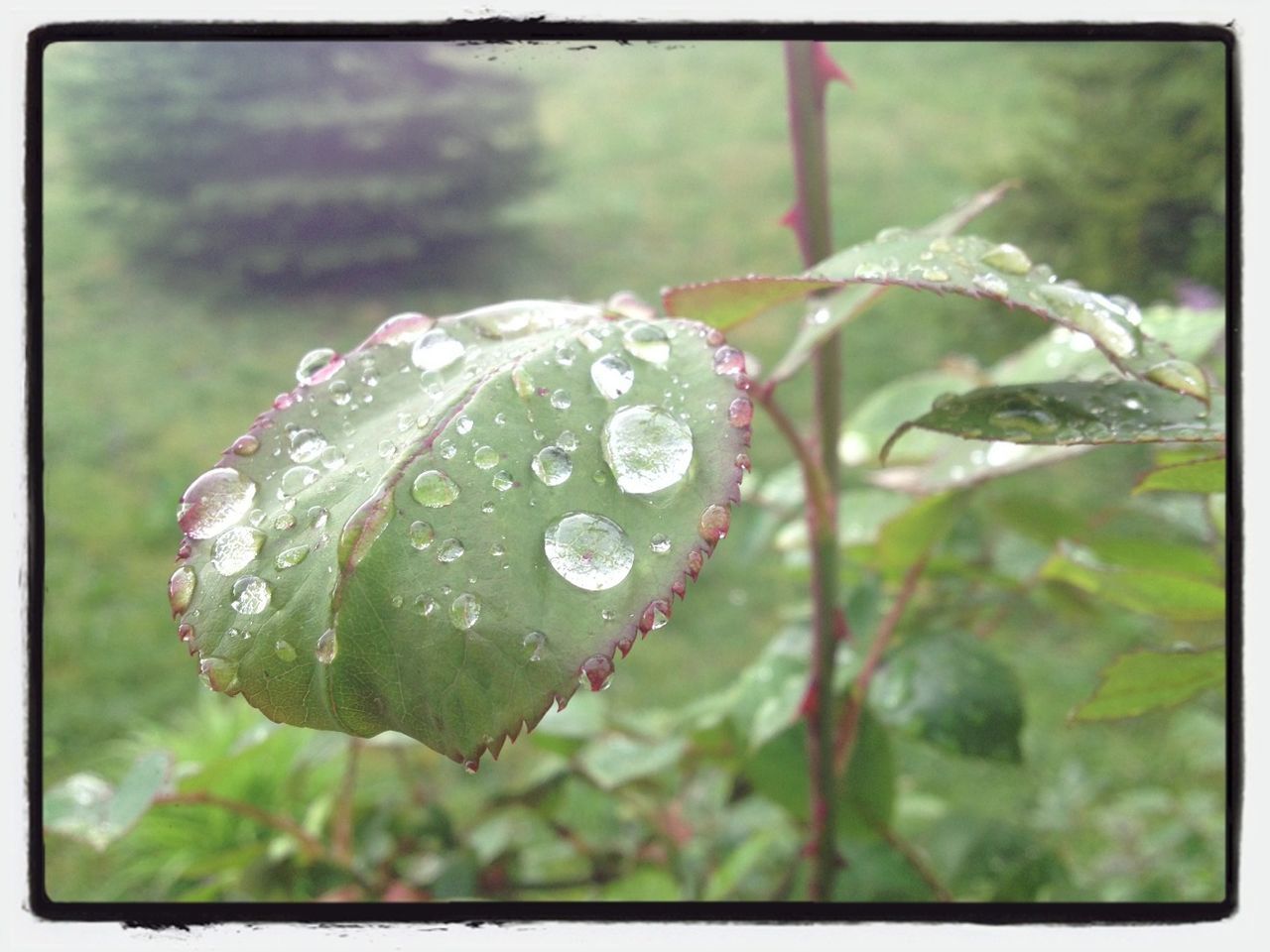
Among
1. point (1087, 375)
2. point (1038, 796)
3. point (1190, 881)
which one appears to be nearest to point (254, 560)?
point (1087, 375)

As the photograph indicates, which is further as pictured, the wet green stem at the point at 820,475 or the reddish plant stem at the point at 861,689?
the reddish plant stem at the point at 861,689

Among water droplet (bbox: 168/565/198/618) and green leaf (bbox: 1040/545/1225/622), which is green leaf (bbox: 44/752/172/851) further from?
green leaf (bbox: 1040/545/1225/622)

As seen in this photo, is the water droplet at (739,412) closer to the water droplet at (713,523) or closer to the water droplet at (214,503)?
the water droplet at (713,523)

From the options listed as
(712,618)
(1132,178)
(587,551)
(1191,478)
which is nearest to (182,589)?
(587,551)

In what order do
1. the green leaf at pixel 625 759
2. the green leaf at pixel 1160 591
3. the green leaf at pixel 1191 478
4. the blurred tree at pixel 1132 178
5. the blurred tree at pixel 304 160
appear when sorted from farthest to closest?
1. the blurred tree at pixel 304 160
2. the blurred tree at pixel 1132 178
3. the green leaf at pixel 625 759
4. the green leaf at pixel 1160 591
5. the green leaf at pixel 1191 478

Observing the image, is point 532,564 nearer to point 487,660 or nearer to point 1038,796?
point 487,660

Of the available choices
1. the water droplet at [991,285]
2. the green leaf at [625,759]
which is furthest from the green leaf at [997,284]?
the green leaf at [625,759]

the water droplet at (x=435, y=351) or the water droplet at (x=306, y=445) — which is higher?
the water droplet at (x=435, y=351)
